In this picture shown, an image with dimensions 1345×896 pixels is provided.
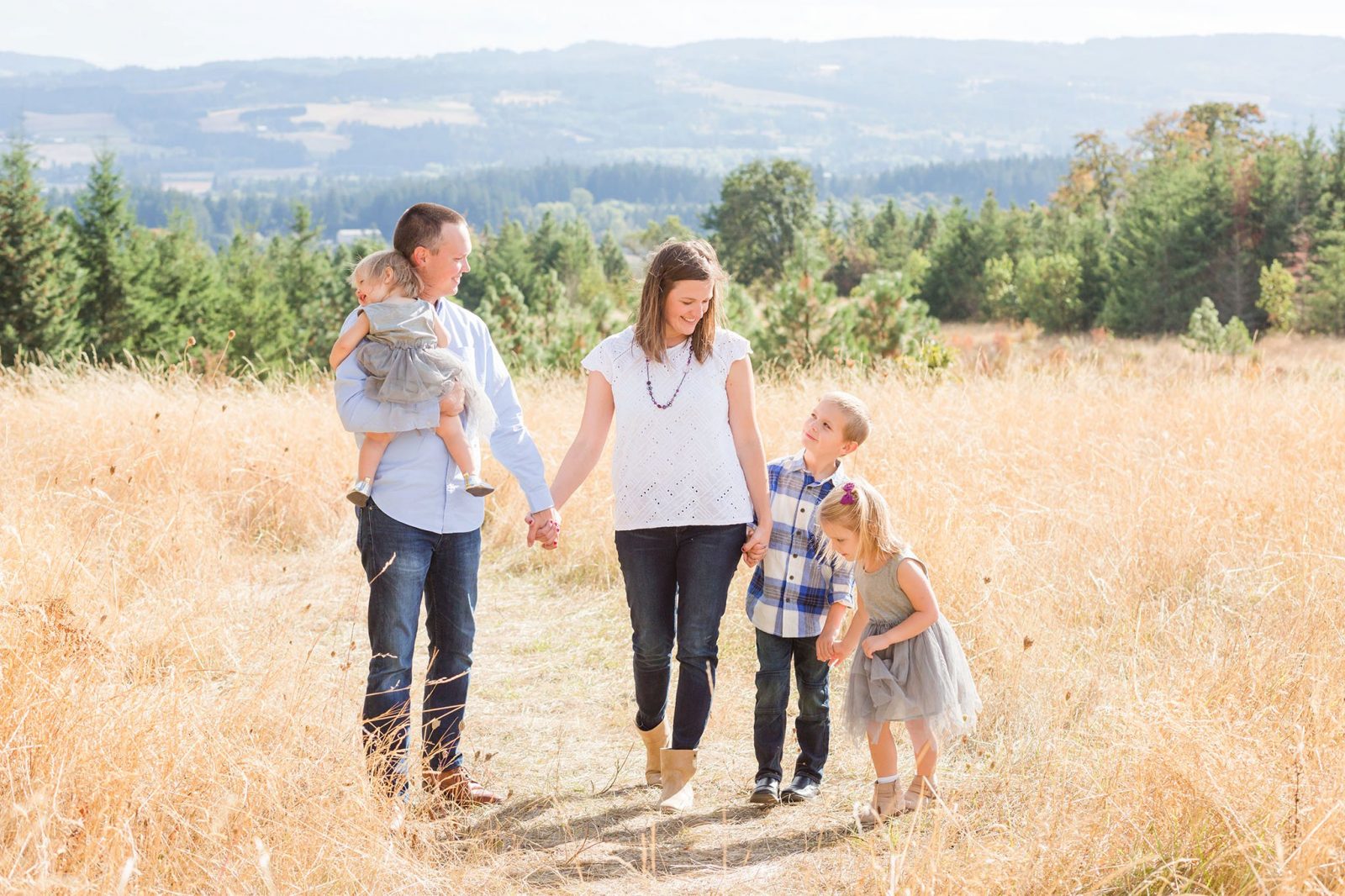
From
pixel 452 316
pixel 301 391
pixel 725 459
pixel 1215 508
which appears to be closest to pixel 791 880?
pixel 725 459

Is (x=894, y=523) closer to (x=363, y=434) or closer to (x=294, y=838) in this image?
(x=363, y=434)

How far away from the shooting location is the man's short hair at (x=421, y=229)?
9.58ft

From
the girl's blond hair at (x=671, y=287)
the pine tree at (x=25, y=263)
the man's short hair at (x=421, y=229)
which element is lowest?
the pine tree at (x=25, y=263)

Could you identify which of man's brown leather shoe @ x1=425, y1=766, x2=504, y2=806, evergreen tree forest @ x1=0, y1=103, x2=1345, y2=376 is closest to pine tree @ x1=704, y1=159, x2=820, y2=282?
evergreen tree forest @ x1=0, y1=103, x2=1345, y2=376

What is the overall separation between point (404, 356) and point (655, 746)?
56.5 inches

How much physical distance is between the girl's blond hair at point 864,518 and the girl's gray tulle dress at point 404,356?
1039mm

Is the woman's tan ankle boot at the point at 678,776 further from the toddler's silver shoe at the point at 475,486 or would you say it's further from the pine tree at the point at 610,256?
the pine tree at the point at 610,256

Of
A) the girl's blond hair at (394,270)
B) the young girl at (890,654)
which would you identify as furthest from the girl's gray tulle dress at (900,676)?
the girl's blond hair at (394,270)

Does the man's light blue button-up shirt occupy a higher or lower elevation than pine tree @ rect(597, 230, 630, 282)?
higher

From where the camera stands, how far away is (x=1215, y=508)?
501 centimetres

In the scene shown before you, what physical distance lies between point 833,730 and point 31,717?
2.46 meters

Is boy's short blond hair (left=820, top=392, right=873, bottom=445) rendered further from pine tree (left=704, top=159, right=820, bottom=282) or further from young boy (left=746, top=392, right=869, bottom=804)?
pine tree (left=704, top=159, right=820, bottom=282)

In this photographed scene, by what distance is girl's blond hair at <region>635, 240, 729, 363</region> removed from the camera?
10.0 feet

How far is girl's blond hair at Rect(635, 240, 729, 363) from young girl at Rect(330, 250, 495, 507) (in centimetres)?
52
